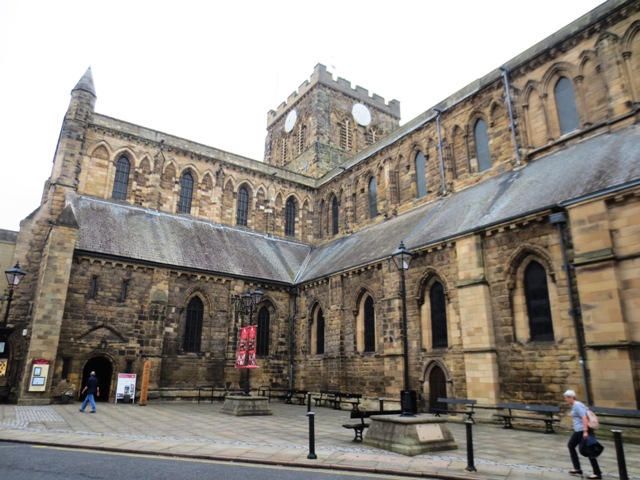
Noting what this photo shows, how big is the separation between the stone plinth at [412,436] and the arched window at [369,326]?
11.6 metres

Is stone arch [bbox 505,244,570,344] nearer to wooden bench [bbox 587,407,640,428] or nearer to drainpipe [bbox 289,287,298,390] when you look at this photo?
wooden bench [bbox 587,407,640,428]

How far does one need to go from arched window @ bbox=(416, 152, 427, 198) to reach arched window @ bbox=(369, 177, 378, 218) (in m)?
3.53

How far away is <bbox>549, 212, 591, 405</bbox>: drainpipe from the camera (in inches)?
520

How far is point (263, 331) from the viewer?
2731 centimetres

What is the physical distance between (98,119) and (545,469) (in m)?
28.9

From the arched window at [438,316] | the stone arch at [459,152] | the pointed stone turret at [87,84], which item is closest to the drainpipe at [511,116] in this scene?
the stone arch at [459,152]

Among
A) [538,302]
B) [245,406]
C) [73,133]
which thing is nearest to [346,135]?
[73,133]

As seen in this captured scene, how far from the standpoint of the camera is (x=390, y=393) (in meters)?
19.4

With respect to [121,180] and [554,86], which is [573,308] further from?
[121,180]

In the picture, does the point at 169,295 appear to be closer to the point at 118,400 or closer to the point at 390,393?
the point at 118,400

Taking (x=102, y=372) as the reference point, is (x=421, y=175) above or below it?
above

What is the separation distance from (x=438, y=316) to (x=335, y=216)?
15.4 m

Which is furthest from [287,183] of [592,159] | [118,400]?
[592,159]

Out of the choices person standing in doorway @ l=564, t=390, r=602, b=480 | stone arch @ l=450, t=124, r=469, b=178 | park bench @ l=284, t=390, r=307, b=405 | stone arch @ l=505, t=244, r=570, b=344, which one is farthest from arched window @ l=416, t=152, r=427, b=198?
person standing in doorway @ l=564, t=390, r=602, b=480
